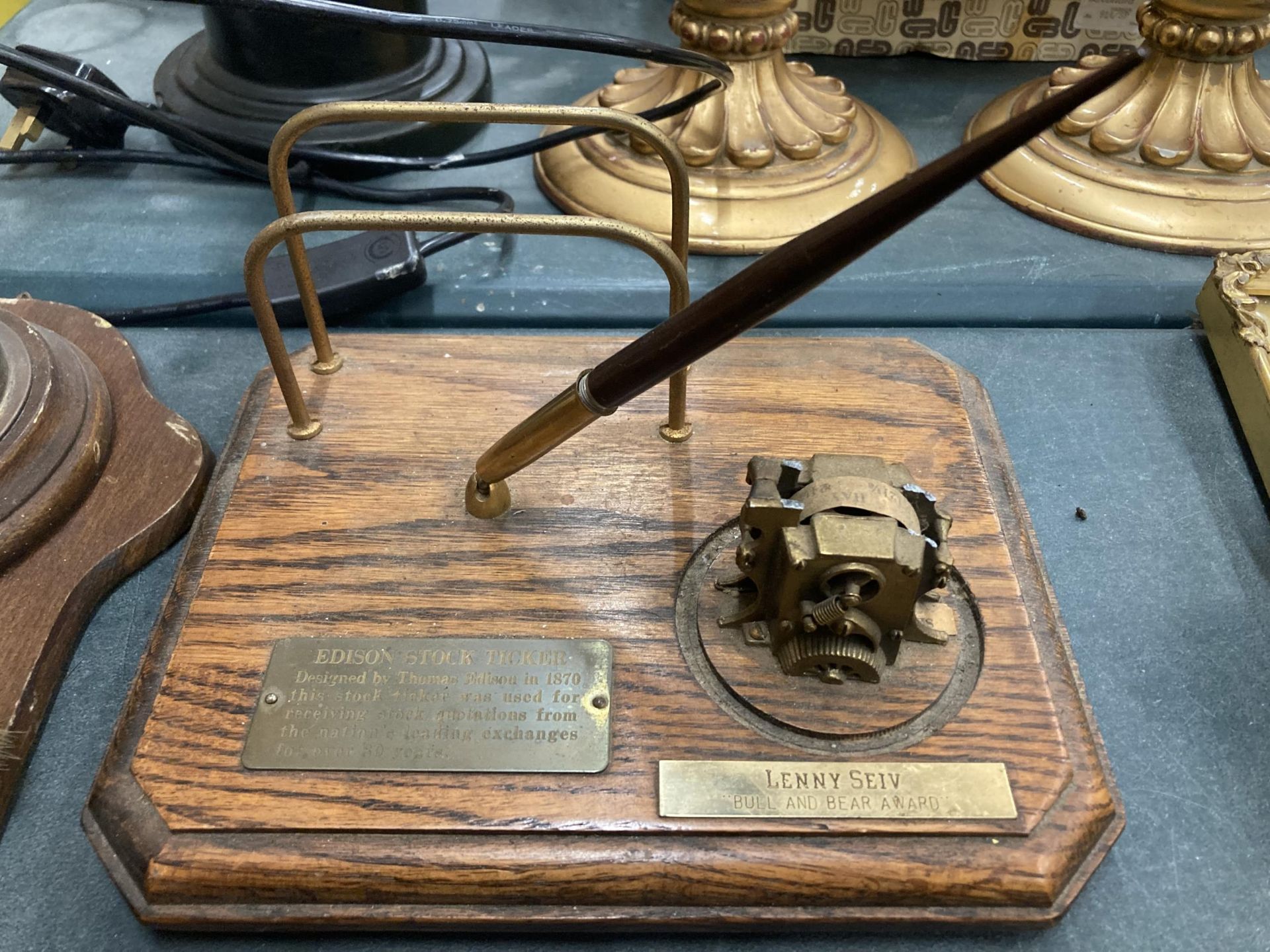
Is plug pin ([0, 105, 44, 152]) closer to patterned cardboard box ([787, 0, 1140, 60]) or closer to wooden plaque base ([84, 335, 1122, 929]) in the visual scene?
wooden plaque base ([84, 335, 1122, 929])

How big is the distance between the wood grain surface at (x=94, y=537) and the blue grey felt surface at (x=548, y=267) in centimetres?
19

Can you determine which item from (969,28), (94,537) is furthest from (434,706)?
(969,28)

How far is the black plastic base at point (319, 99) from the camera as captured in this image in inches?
45.4

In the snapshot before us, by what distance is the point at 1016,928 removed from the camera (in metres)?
0.62

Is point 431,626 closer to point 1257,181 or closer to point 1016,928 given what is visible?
point 1016,928

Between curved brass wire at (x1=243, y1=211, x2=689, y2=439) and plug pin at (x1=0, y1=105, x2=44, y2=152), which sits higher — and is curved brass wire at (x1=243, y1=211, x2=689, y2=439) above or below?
above

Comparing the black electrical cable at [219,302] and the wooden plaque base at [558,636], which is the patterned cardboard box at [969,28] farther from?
the wooden plaque base at [558,636]

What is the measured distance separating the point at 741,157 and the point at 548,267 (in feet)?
0.86

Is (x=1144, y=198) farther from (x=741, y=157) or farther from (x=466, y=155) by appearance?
(x=466, y=155)

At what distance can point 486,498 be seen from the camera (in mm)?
753

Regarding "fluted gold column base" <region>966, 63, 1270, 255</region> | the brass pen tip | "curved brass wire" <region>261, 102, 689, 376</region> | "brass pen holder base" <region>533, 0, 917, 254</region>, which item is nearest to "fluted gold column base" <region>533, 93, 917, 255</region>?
"brass pen holder base" <region>533, 0, 917, 254</region>

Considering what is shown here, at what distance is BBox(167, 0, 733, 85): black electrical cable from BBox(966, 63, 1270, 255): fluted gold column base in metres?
0.48

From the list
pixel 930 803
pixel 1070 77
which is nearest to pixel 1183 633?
pixel 930 803

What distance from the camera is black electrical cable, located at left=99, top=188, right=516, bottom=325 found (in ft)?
3.48
